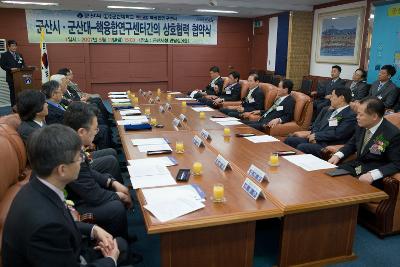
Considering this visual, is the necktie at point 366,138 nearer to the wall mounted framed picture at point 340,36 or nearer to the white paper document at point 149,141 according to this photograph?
the white paper document at point 149,141

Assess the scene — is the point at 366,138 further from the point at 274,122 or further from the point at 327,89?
the point at 327,89

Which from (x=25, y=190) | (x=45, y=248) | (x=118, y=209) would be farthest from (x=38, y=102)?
(x=45, y=248)

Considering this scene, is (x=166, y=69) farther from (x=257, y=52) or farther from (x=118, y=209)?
(x=118, y=209)

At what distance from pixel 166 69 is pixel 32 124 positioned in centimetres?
746

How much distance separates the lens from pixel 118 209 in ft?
6.67

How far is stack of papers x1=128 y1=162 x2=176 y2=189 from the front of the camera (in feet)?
6.47

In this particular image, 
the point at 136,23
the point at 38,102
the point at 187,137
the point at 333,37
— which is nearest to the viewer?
the point at 38,102

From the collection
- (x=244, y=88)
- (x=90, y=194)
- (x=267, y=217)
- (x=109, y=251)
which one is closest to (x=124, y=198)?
(x=90, y=194)

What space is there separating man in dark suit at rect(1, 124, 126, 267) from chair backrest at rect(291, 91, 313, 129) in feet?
11.6

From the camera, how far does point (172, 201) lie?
175 centimetres

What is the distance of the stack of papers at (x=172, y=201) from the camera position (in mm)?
1630

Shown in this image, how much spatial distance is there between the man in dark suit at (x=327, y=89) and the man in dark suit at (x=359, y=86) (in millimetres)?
246

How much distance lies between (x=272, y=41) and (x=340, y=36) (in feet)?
8.09

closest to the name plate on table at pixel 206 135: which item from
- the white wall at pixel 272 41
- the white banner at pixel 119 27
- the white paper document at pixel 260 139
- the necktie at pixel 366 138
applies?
the white paper document at pixel 260 139
